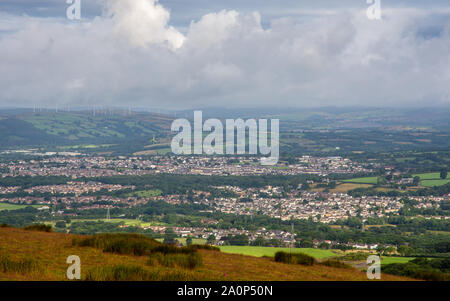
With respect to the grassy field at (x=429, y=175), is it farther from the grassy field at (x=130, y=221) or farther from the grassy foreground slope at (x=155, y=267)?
the grassy foreground slope at (x=155, y=267)

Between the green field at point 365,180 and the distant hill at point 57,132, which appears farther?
the distant hill at point 57,132

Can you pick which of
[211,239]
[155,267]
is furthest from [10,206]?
[155,267]

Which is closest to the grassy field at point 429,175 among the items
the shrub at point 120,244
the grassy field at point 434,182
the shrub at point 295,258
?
the grassy field at point 434,182

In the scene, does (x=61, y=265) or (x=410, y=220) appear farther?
(x=410, y=220)

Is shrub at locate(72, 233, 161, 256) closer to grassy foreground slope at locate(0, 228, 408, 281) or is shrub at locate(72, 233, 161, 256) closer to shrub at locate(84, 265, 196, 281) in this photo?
grassy foreground slope at locate(0, 228, 408, 281)

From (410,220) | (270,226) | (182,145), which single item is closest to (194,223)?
(270,226)

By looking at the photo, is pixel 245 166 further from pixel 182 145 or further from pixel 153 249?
pixel 153 249
